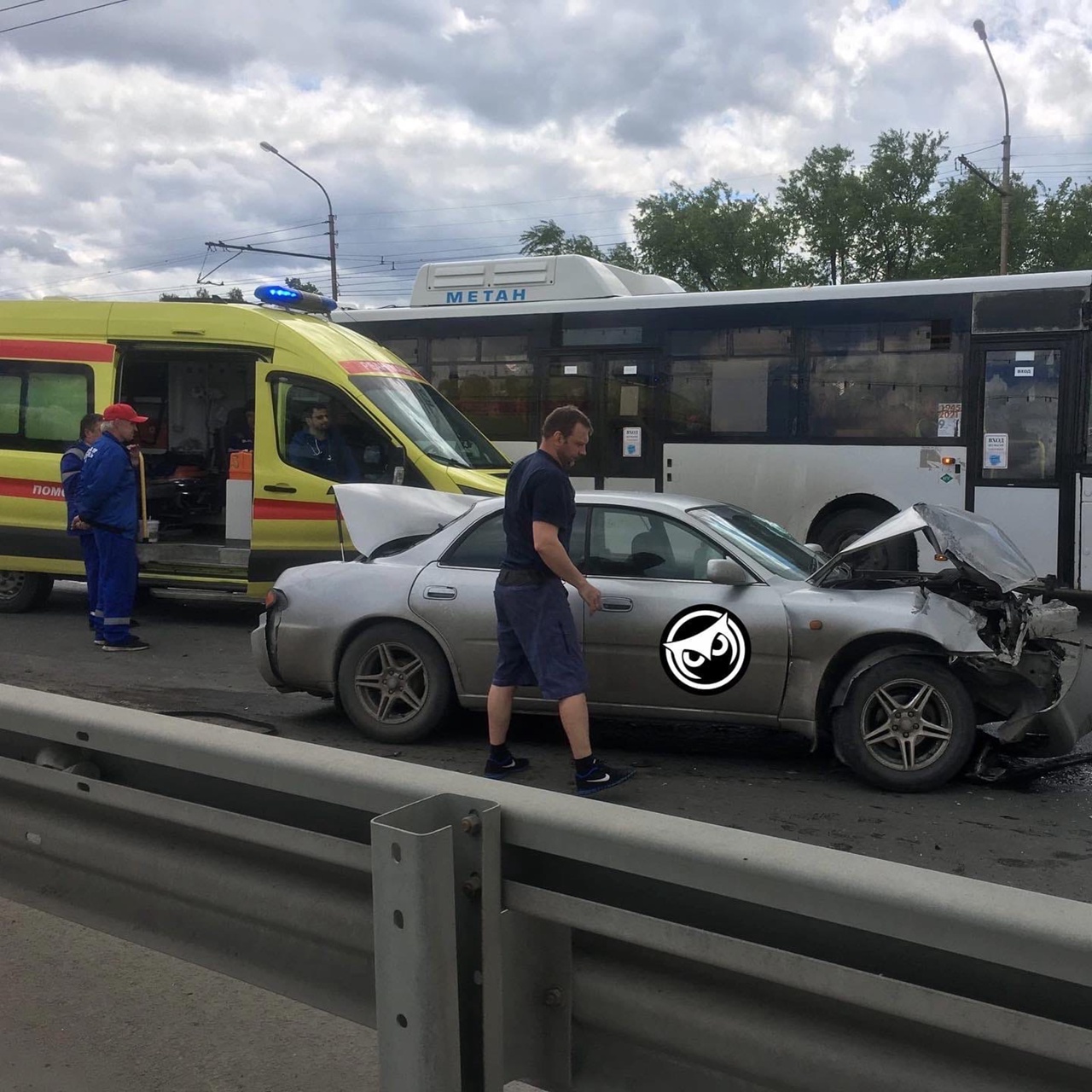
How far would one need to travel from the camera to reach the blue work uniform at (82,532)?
30.6 feet

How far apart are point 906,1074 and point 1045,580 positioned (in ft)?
15.2

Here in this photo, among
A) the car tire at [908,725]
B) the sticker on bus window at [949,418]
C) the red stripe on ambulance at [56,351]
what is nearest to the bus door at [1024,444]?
the sticker on bus window at [949,418]

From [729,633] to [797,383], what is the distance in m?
A: 6.37

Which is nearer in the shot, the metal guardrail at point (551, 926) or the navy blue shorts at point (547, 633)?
the metal guardrail at point (551, 926)

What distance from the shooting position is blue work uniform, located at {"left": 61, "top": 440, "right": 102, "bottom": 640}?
9.33m

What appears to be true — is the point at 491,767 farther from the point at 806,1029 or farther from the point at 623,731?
the point at 806,1029

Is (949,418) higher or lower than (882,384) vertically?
lower

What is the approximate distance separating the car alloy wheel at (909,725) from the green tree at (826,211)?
3635 cm

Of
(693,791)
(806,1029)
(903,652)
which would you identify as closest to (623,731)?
(693,791)

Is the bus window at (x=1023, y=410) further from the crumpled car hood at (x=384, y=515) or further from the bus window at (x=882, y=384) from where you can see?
the crumpled car hood at (x=384, y=515)

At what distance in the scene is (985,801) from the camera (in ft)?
17.7

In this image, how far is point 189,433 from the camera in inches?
496

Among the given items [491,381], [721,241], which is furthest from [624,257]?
[491,381]

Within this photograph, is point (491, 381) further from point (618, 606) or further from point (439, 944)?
point (439, 944)
